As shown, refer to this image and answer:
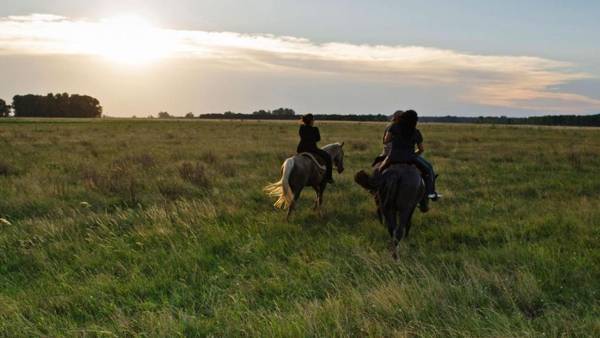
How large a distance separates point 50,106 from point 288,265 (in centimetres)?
15507

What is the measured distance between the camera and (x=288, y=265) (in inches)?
255

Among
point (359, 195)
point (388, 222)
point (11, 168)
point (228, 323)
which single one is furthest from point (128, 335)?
point (11, 168)

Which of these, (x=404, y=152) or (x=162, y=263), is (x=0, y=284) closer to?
(x=162, y=263)

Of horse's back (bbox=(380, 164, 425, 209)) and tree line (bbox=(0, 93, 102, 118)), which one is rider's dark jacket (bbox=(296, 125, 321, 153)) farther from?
tree line (bbox=(0, 93, 102, 118))

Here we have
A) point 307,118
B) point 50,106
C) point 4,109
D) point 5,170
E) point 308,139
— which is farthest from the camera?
point 50,106

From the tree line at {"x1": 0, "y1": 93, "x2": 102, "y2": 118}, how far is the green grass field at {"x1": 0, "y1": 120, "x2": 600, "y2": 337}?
14494 cm

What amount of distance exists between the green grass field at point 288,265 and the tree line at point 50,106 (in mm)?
144937

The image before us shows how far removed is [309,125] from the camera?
1003 cm

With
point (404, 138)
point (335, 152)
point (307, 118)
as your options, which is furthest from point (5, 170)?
point (404, 138)

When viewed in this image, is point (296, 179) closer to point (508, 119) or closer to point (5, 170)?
point (5, 170)

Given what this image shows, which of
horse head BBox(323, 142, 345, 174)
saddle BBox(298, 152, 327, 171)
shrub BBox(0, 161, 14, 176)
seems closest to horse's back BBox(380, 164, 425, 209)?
saddle BBox(298, 152, 327, 171)

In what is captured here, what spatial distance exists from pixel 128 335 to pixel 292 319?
5.63ft

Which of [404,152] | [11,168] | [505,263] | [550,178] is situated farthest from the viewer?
[11,168]

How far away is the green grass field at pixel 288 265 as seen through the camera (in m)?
4.55
